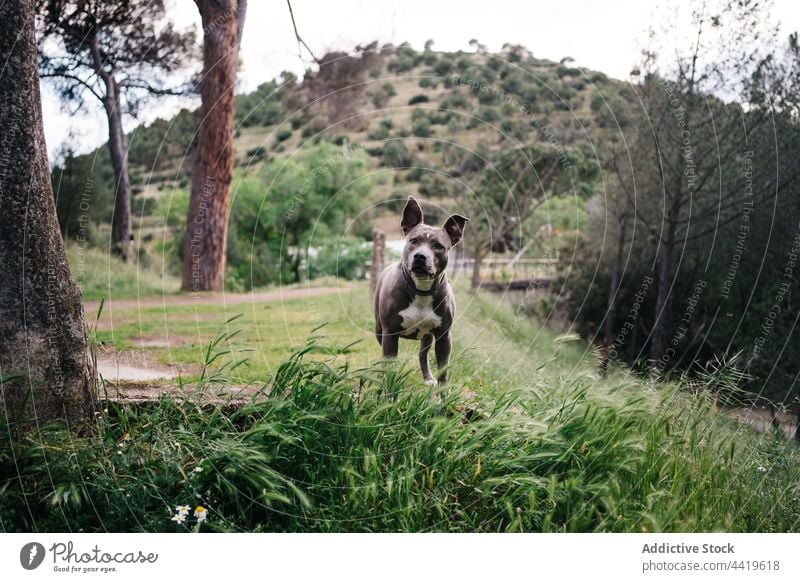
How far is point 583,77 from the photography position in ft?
19.0

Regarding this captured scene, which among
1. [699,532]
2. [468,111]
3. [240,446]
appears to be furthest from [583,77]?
[240,446]

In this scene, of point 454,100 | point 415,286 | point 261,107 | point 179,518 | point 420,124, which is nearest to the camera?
point 179,518

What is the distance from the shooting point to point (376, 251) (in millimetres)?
5508

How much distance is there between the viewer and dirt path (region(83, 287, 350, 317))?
495 centimetres

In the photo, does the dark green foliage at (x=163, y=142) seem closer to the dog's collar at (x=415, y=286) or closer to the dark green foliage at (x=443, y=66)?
the dark green foliage at (x=443, y=66)

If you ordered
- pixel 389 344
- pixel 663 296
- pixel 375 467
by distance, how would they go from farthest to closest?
pixel 663 296
pixel 389 344
pixel 375 467

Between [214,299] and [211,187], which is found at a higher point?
[211,187]

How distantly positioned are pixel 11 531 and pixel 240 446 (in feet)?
4.51

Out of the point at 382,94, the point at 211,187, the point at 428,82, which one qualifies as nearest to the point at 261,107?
the point at 211,187

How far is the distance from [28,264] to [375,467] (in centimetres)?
241

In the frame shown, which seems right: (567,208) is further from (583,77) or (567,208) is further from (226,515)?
(226,515)

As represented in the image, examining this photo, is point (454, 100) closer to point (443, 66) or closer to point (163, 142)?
point (443, 66)

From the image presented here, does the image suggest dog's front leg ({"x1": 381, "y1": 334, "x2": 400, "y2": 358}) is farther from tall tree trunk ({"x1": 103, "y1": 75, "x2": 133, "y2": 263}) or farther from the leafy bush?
tall tree trunk ({"x1": 103, "y1": 75, "x2": 133, "y2": 263})
